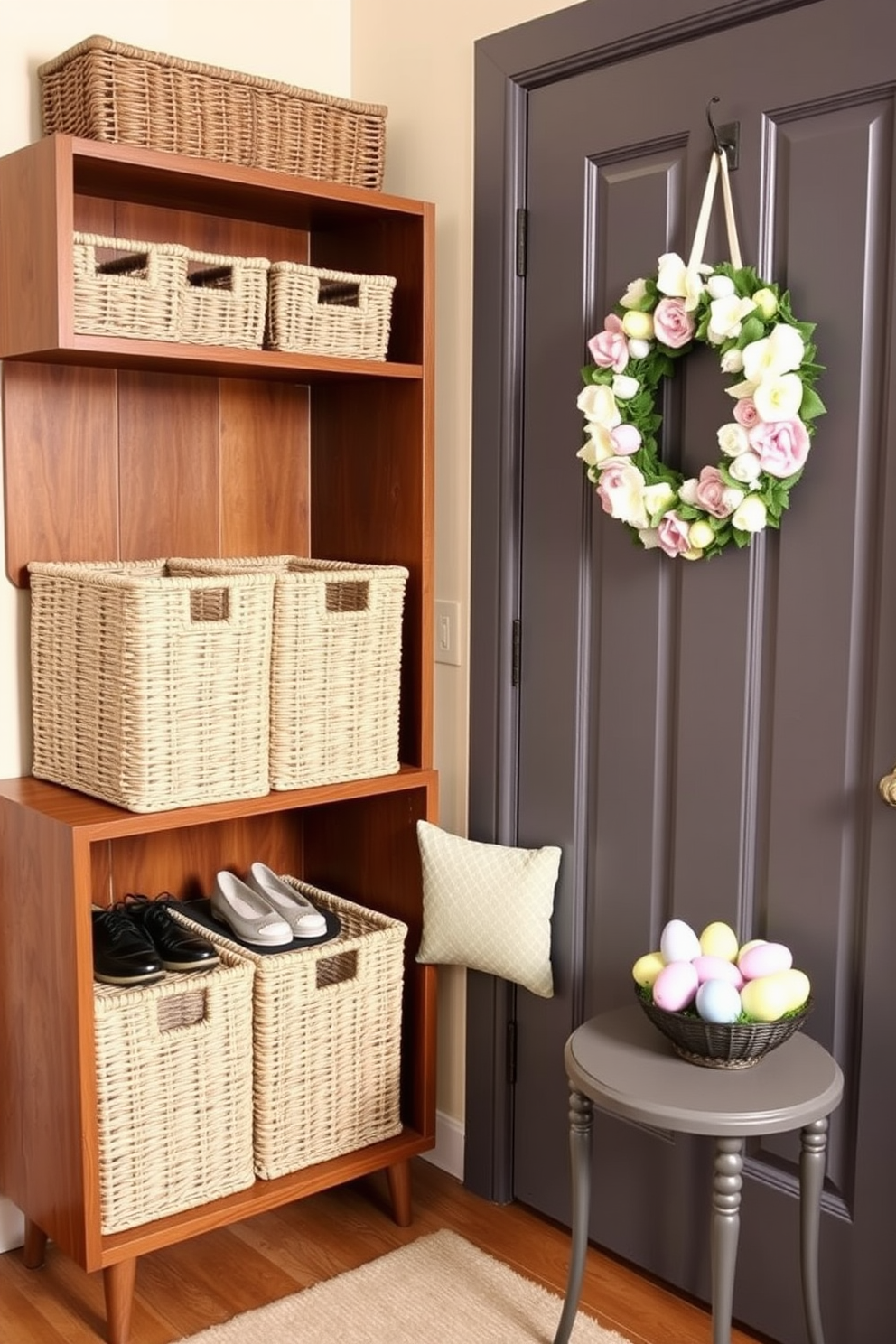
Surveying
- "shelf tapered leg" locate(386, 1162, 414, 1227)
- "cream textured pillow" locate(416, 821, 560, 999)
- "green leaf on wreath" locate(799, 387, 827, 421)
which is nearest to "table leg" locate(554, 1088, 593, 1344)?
"cream textured pillow" locate(416, 821, 560, 999)

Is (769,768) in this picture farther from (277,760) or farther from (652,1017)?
(277,760)

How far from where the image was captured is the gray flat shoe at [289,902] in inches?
98.9

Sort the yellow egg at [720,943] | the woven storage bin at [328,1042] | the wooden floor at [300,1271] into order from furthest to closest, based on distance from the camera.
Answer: the woven storage bin at [328,1042]
the wooden floor at [300,1271]
the yellow egg at [720,943]

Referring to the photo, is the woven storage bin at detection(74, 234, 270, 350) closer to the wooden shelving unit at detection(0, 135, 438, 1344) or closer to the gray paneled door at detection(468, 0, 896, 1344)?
the wooden shelving unit at detection(0, 135, 438, 1344)

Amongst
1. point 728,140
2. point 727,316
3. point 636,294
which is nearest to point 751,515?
point 727,316

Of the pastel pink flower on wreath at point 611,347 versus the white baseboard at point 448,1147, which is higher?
the pastel pink flower on wreath at point 611,347

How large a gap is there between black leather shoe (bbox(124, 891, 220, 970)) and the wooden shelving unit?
11 centimetres

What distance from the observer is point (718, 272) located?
208 cm

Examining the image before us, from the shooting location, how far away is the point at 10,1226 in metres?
2.54

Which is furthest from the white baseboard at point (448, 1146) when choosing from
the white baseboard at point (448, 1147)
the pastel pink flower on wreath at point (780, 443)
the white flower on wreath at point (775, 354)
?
the white flower on wreath at point (775, 354)

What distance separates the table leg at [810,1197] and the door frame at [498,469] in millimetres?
599

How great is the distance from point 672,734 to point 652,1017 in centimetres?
51

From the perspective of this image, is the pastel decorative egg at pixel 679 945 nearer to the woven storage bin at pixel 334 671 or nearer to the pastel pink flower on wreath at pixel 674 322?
the woven storage bin at pixel 334 671

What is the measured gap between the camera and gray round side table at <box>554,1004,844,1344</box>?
1853mm
